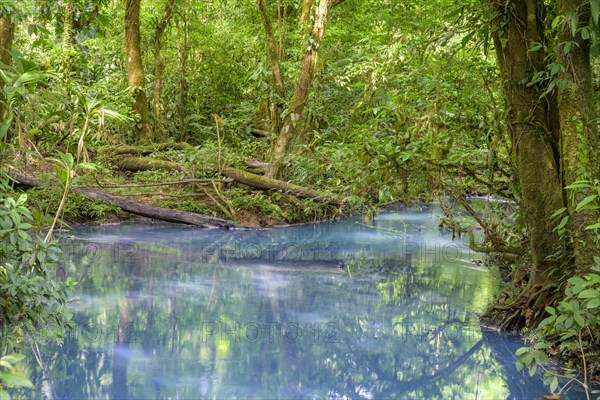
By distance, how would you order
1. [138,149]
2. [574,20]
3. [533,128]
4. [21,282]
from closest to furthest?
[21,282] → [574,20] → [533,128] → [138,149]

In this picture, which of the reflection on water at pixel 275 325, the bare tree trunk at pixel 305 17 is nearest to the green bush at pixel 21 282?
the reflection on water at pixel 275 325

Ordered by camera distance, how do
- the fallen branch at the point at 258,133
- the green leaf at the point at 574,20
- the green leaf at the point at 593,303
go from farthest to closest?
the fallen branch at the point at 258,133 < the green leaf at the point at 574,20 < the green leaf at the point at 593,303

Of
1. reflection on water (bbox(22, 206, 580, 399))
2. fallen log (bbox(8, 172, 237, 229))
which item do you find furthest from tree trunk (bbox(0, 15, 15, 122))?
fallen log (bbox(8, 172, 237, 229))

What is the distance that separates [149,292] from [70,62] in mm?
7016

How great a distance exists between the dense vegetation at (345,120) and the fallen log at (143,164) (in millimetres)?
32

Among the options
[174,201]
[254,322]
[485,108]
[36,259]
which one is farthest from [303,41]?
[36,259]

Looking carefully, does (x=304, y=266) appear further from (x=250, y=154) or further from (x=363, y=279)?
(x=250, y=154)

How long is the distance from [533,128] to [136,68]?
32.5ft

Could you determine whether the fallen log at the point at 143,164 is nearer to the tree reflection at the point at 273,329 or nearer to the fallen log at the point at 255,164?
the fallen log at the point at 255,164

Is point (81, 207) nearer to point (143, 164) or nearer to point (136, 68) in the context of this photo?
point (143, 164)

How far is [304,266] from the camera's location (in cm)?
816

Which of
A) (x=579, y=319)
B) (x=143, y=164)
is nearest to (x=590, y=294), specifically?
(x=579, y=319)

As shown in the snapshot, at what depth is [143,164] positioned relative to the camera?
12328 millimetres

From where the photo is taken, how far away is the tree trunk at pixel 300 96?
11.8m
